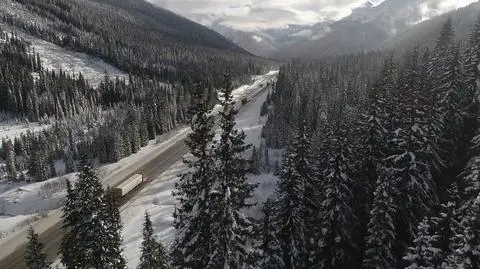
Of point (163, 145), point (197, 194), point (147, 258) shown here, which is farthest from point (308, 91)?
point (197, 194)

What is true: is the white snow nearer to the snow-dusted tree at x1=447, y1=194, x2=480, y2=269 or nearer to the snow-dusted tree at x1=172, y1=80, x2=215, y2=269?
the snow-dusted tree at x1=172, y1=80, x2=215, y2=269

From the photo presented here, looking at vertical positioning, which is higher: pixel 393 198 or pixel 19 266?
pixel 393 198

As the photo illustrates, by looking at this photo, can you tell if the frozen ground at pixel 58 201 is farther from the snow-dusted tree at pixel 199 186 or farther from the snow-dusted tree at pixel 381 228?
the snow-dusted tree at pixel 199 186

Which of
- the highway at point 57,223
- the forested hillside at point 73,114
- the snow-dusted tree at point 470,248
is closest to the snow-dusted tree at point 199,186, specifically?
the snow-dusted tree at point 470,248

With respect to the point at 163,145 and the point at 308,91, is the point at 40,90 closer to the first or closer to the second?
the point at 163,145

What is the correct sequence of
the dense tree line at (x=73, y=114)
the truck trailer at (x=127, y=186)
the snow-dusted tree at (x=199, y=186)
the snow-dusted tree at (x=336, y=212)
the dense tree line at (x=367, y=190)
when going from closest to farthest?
the snow-dusted tree at (x=199, y=186), the dense tree line at (x=367, y=190), the snow-dusted tree at (x=336, y=212), the truck trailer at (x=127, y=186), the dense tree line at (x=73, y=114)

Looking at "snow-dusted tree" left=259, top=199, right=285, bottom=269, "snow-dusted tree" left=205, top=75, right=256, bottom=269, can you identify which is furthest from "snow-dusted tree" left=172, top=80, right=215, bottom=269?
"snow-dusted tree" left=259, top=199, right=285, bottom=269
